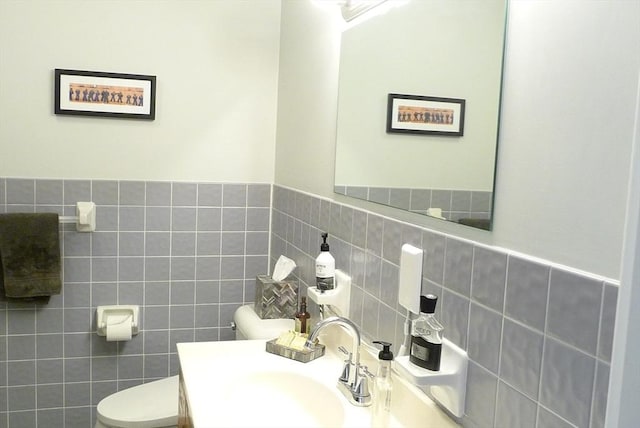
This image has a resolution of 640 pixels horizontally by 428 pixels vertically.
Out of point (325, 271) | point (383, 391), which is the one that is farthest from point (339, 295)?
point (383, 391)

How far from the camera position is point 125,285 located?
109 inches

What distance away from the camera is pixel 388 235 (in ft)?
5.34

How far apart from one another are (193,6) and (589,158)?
7.15ft

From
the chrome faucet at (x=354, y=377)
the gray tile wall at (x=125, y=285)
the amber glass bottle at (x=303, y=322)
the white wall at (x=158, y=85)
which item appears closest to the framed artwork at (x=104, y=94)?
the white wall at (x=158, y=85)

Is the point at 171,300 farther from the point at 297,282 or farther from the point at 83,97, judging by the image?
the point at 83,97

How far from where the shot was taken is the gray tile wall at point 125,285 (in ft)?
8.74

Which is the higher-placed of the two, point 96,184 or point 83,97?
point 83,97

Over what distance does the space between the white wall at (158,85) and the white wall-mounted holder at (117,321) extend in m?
0.58

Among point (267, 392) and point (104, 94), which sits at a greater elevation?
point (104, 94)

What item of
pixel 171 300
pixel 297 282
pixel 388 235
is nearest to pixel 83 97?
pixel 171 300

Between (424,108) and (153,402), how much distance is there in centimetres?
160

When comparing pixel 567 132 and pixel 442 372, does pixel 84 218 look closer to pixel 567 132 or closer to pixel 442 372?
pixel 442 372

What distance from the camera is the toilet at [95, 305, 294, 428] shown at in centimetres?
229

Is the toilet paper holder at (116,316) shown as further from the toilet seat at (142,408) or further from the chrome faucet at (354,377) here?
the chrome faucet at (354,377)
